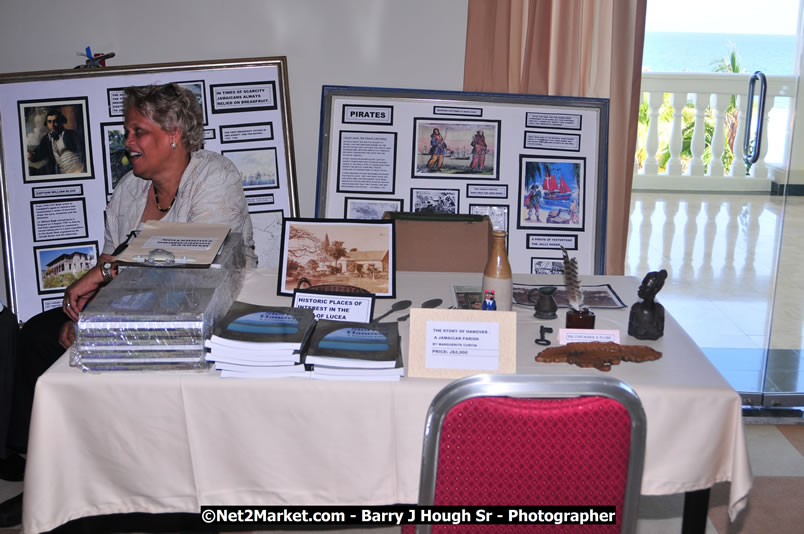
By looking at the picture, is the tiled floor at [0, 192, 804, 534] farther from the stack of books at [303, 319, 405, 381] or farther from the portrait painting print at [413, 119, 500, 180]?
the portrait painting print at [413, 119, 500, 180]

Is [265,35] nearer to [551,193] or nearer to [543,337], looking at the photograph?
[551,193]

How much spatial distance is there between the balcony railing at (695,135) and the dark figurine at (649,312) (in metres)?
4.27

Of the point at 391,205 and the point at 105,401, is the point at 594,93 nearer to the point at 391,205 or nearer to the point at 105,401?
the point at 391,205

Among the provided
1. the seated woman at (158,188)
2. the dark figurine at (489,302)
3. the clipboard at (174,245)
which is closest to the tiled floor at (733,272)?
the dark figurine at (489,302)

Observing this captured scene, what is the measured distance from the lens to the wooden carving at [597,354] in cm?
167

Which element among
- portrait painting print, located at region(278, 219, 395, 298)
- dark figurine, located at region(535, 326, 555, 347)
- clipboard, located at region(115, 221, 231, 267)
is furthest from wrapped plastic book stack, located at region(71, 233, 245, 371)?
dark figurine, located at region(535, 326, 555, 347)

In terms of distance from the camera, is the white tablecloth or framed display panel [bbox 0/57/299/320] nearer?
the white tablecloth

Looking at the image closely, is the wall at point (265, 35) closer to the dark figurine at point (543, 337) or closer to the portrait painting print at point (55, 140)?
the portrait painting print at point (55, 140)

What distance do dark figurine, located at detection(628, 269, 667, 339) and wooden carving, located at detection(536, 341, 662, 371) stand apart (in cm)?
8

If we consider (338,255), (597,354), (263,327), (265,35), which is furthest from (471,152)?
(263,327)

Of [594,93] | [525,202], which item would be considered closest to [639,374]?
[525,202]

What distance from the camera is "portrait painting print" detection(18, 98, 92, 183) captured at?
3.01 metres

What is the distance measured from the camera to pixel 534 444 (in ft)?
3.67

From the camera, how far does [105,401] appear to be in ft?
5.10
